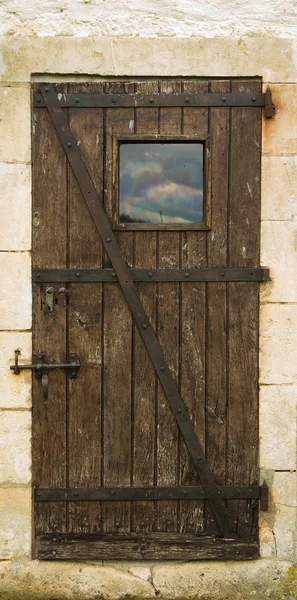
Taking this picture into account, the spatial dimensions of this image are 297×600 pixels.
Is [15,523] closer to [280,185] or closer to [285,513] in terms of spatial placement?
[285,513]

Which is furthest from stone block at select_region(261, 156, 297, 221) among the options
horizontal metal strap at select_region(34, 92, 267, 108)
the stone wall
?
horizontal metal strap at select_region(34, 92, 267, 108)

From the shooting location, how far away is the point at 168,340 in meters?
3.51

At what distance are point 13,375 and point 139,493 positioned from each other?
87 centimetres

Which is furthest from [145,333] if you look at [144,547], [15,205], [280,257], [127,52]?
[127,52]

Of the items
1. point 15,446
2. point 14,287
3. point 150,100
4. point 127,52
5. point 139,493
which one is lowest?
point 139,493

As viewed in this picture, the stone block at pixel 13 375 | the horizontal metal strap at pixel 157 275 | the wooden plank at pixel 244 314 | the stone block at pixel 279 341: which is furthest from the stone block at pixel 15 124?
the stone block at pixel 279 341

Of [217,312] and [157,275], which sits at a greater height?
[157,275]

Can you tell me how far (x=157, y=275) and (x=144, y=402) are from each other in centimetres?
65

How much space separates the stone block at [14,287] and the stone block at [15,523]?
85 centimetres

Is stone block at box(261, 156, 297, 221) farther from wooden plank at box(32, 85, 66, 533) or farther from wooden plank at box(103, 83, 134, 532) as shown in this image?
wooden plank at box(32, 85, 66, 533)

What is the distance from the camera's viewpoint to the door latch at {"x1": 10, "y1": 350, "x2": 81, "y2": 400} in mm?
3449

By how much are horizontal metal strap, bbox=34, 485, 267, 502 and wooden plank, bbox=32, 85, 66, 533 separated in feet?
0.15

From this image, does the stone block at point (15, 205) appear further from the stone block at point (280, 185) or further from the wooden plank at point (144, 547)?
the wooden plank at point (144, 547)

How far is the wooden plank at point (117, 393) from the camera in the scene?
11.5 ft
